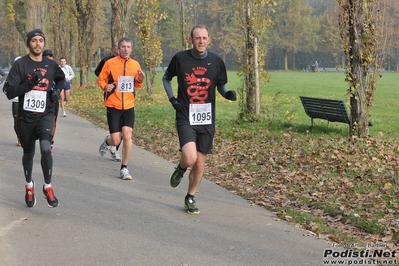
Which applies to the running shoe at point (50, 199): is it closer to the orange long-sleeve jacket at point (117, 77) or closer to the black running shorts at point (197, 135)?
the black running shorts at point (197, 135)

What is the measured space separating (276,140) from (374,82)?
7.69ft

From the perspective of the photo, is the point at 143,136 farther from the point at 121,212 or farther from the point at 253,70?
the point at 121,212

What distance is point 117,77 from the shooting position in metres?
10.4

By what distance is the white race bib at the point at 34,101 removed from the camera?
786 centimetres

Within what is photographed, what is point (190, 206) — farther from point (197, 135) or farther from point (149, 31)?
point (149, 31)

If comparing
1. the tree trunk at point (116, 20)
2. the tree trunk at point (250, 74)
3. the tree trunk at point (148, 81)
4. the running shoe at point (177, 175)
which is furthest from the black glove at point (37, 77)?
the tree trunk at point (148, 81)

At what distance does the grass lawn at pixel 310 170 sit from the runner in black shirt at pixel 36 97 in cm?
278

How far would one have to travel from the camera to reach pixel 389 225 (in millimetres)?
7234

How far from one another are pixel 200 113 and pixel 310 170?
3.42 m

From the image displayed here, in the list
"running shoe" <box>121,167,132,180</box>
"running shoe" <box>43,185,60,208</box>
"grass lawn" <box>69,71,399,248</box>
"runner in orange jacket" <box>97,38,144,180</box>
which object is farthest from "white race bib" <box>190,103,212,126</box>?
"runner in orange jacket" <box>97,38,144,180</box>

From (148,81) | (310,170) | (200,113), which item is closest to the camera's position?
(200,113)

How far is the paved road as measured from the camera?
599 cm

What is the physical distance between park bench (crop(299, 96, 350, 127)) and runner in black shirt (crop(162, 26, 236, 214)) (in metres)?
6.91

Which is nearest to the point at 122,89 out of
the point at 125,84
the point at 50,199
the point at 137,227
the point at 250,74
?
the point at 125,84
